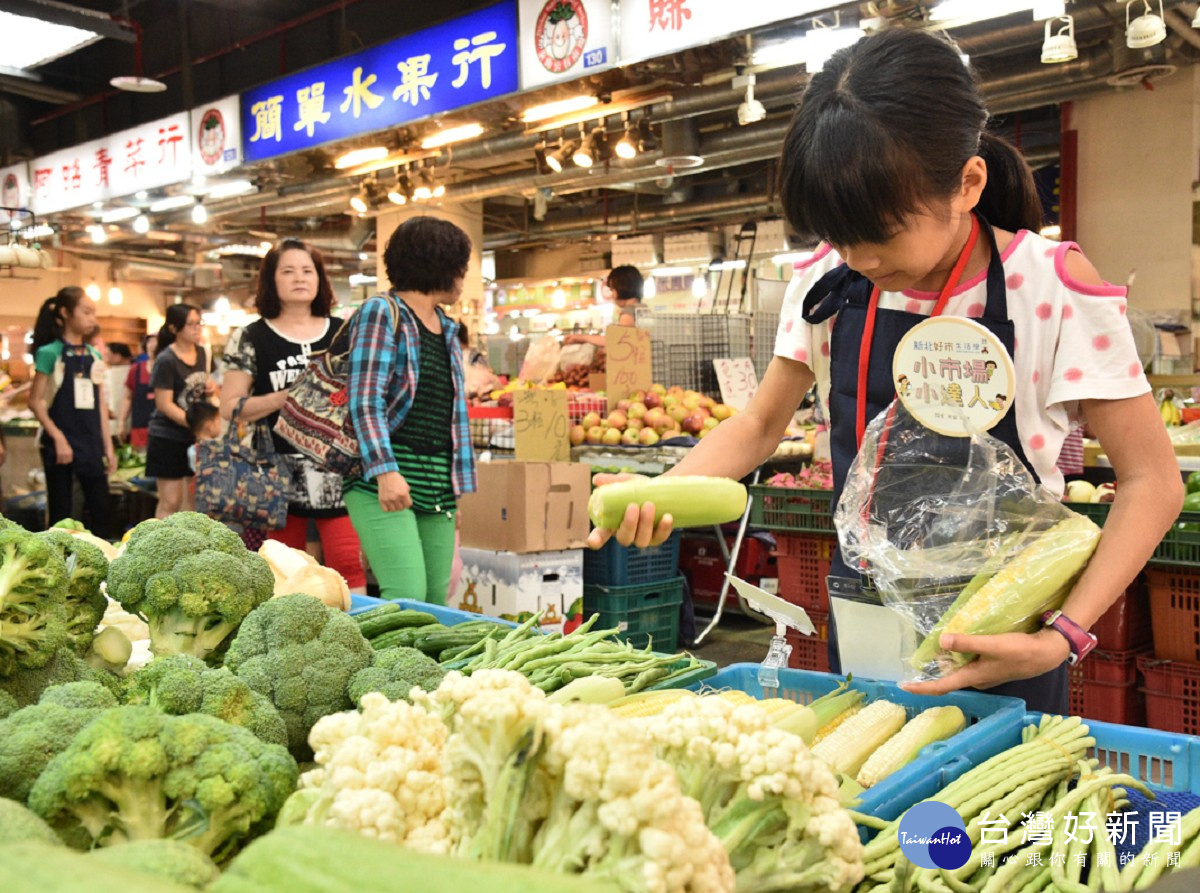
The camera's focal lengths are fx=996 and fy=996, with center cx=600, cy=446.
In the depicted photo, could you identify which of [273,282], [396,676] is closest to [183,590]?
[396,676]

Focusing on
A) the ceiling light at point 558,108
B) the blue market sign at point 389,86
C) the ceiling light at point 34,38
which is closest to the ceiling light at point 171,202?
the blue market sign at point 389,86

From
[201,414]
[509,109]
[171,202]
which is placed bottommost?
[201,414]

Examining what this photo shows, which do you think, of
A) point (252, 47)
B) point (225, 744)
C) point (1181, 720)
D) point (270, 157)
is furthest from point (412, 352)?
point (252, 47)

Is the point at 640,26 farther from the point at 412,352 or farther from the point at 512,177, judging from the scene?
the point at 512,177

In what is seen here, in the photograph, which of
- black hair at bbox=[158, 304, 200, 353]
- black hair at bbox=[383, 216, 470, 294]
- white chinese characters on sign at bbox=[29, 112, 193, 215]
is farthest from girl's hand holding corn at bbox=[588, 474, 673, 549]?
white chinese characters on sign at bbox=[29, 112, 193, 215]

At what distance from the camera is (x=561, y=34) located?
21.6ft

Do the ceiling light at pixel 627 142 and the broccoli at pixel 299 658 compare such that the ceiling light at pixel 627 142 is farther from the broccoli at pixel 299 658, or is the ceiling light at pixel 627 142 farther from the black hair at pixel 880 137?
the broccoli at pixel 299 658

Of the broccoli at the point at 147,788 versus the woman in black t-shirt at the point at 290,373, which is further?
the woman in black t-shirt at the point at 290,373

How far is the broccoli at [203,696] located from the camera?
1295 millimetres

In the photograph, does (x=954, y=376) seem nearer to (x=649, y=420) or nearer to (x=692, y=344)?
(x=649, y=420)

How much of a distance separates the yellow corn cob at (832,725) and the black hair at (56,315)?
7.27m

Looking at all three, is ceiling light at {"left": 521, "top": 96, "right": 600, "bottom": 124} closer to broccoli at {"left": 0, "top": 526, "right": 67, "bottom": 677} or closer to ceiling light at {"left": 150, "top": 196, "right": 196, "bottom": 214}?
ceiling light at {"left": 150, "top": 196, "right": 196, "bottom": 214}

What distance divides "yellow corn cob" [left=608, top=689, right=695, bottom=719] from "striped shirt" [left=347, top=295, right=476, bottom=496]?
2.05 m

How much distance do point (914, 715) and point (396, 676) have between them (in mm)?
852
